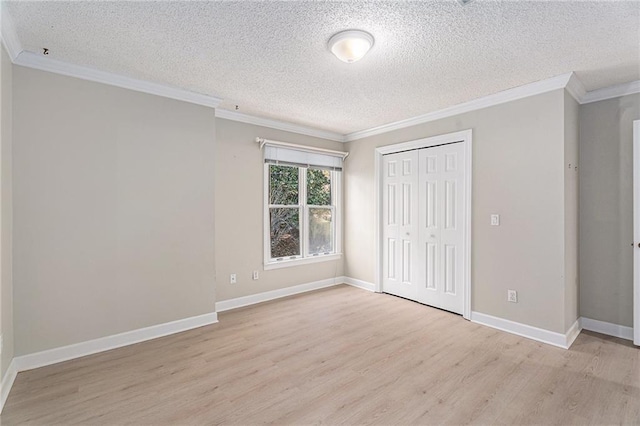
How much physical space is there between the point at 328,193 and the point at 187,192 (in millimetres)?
2438

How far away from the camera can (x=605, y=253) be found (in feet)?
10.6

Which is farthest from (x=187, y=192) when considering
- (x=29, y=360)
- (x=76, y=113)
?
(x=29, y=360)

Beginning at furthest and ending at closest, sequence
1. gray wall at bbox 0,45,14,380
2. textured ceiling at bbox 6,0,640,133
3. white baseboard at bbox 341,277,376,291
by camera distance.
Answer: white baseboard at bbox 341,277,376,291, gray wall at bbox 0,45,14,380, textured ceiling at bbox 6,0,640,133

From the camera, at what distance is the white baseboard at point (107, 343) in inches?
99.8

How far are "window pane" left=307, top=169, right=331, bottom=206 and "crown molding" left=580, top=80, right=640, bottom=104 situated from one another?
11.0 ft

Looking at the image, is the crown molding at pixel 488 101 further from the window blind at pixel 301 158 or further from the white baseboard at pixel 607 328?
the white baseboard at pixel 607 328

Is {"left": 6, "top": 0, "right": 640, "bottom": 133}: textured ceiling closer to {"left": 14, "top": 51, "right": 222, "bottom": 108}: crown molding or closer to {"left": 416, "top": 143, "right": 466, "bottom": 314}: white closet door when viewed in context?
{"left": 14, "top": 51, "right": 222, "bottom": 108}: crown molding

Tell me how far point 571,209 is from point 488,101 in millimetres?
1417

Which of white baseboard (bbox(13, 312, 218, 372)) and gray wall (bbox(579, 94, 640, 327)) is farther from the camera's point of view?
gray wall (bbox(579, 94, 640, 327))

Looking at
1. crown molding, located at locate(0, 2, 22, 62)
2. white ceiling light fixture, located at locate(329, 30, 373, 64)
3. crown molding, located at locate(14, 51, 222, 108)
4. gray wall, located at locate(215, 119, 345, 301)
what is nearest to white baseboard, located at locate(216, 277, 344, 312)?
gray wall, located at locate(215, 119, 345, 301)

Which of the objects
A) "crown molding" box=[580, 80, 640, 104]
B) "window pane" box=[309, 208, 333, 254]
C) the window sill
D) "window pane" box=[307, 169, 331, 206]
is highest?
"crown molding" box=[580, 80, 640, 104]

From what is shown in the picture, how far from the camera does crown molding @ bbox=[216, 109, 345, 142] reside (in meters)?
4.01

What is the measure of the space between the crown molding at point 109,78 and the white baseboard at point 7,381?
2.38 meters

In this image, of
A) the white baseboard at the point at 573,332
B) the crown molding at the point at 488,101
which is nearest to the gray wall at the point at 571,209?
the white baseboard at the point at 573,332
